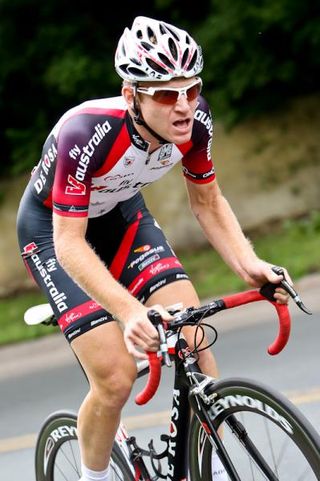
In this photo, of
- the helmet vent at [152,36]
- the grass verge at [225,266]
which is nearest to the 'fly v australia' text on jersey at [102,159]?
the helmet vent at [152,36]

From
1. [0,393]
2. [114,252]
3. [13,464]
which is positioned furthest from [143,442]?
[0,393]

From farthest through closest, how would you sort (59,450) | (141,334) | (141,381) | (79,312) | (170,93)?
(141,381) → (59,450) → (79,312) → (170,93) → (141,334)

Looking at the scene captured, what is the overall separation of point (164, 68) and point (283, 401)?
1.27 metres

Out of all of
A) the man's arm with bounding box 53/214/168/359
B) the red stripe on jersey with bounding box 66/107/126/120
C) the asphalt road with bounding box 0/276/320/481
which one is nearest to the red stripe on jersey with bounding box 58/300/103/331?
the man's arm with bounding box 53/214/168/359

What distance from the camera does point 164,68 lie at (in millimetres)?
4004

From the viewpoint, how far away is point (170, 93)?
158 inches

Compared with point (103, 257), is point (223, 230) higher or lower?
higher

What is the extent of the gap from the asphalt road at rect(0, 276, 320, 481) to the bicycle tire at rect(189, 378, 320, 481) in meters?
2.00

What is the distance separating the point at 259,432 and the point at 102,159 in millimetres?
1199

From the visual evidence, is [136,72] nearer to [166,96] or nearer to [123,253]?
[166,96]

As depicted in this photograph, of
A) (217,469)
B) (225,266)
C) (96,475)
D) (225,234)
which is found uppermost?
(225,234)

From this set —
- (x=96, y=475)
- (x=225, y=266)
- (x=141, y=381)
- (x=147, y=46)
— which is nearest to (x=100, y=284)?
(x=147, y=46)

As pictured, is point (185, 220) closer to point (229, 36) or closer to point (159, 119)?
point (229, 36)

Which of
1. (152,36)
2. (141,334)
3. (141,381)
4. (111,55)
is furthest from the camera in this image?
(111,55)
